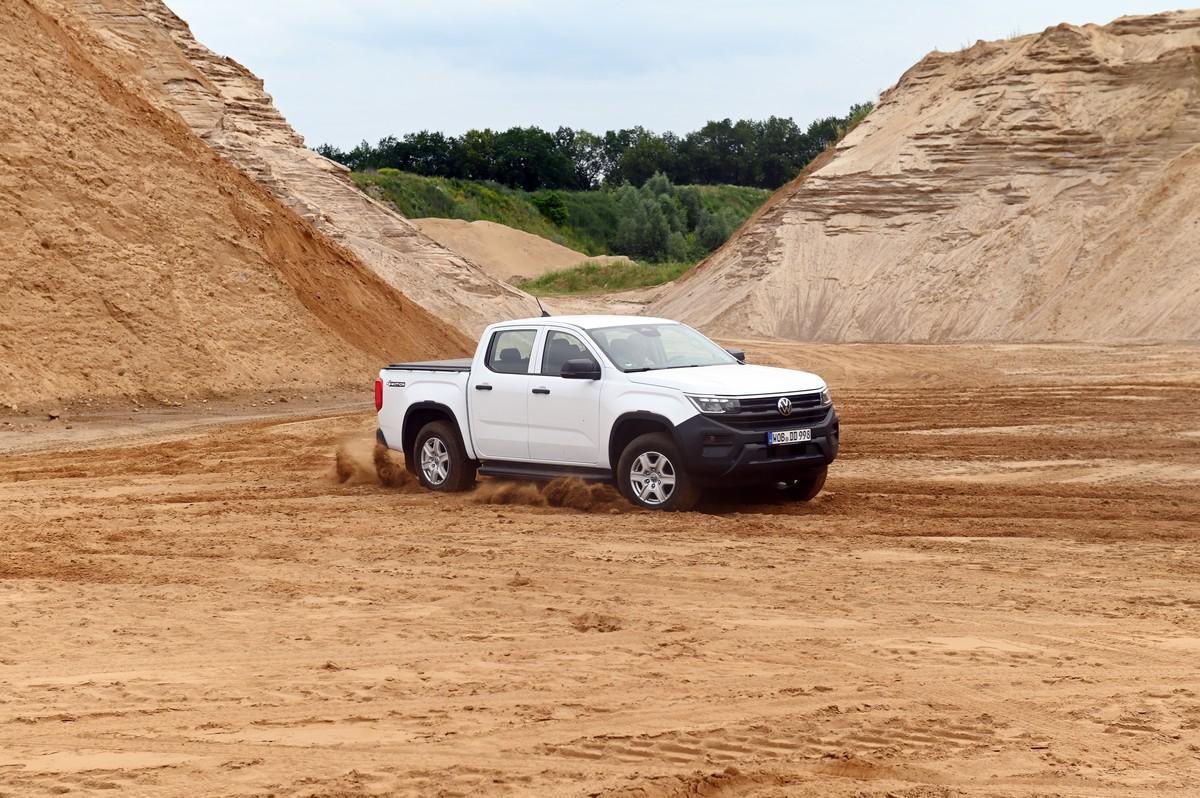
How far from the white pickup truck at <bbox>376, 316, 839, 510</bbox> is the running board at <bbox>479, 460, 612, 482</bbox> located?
1cm

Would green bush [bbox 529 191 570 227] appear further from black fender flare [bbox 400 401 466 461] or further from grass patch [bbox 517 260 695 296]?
black fender flare [bbox 400 401 466 461]

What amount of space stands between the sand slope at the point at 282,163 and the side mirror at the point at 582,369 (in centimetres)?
3169

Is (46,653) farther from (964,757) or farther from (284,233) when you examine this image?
(284,233)

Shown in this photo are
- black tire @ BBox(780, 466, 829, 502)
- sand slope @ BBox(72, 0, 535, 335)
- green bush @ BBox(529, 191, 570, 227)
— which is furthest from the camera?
green bush @ BBox(529, 191, 570, 227)

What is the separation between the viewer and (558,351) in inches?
522

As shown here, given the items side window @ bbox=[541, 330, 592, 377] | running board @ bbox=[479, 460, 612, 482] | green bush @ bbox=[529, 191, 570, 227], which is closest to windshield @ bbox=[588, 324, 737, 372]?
side window @ bbox=[541, 330, 592, 377]

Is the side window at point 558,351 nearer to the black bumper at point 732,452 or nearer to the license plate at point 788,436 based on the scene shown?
the black bumper at point 732,452

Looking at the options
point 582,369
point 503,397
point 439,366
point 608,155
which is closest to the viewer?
point 582,369

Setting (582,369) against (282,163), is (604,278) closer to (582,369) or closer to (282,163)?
(282,163)

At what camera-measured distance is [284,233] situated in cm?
3347

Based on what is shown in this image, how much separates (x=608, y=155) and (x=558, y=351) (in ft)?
364

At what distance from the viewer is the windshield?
42.5 feet

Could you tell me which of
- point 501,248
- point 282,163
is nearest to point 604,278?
point 501,248

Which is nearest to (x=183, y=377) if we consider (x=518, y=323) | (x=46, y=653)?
(x=518, y=323)
